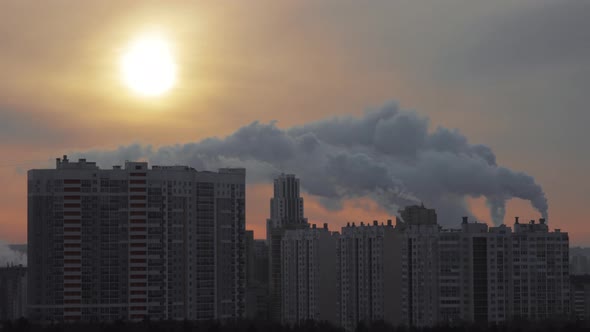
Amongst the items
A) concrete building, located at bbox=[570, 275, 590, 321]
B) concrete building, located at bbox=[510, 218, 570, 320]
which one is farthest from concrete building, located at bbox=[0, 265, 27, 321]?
concrete building, located at bbox=[510, 218, 570, 320]

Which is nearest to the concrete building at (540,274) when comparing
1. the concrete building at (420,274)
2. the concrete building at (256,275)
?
the concrete building at (420,274)

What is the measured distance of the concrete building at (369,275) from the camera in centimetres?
13100

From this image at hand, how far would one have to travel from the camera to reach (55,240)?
116562 millimetres

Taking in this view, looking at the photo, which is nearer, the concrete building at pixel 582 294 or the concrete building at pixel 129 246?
the concrete building at pixel 129 246

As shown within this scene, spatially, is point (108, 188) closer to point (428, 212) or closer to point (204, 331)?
point (204, 331)

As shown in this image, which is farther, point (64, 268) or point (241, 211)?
point (241, 211)

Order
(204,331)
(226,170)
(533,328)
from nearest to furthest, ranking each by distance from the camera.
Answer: (204,331), (533,328), (226,170)

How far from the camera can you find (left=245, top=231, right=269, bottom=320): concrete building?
171 m

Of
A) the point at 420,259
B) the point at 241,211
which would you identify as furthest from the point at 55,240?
the point at 420,259

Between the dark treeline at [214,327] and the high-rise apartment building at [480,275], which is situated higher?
the high-rise apartment building at [480,275]

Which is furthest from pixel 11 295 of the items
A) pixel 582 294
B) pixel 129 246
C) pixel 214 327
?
pixel 214 327

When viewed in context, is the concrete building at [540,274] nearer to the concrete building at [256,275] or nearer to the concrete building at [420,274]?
the concrete building at [420,274]

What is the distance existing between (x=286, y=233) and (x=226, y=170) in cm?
3715

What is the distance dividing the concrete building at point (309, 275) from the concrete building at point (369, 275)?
4492 millimetres
